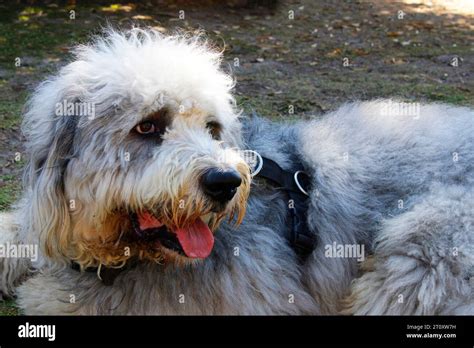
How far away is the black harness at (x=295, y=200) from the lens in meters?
4.49

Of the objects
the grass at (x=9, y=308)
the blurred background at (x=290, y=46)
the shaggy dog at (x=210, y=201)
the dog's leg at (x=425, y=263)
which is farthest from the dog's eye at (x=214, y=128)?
the blurred background at (x=290, y=46)

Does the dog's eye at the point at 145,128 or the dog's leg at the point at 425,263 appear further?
the dog's leg at the point at 425,263

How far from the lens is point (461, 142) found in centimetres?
477

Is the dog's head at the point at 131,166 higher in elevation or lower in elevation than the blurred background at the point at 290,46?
higher

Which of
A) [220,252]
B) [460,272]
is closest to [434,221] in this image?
[460,272]

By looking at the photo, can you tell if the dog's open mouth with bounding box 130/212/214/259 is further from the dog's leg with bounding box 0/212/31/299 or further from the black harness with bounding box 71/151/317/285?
the dog's leg with bounding box 0/212/31/299

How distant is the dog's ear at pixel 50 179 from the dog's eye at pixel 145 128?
1.09 ft

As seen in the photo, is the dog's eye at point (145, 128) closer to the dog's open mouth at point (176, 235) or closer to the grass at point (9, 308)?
the dog's open mouth at point (176, 235)

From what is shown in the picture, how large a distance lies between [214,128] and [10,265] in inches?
65.8

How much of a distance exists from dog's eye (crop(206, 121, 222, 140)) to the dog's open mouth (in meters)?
0.58

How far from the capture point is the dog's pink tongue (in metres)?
3.83

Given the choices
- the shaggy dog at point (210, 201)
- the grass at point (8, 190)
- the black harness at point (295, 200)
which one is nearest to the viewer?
the shaggy dog at point (210, 201)
